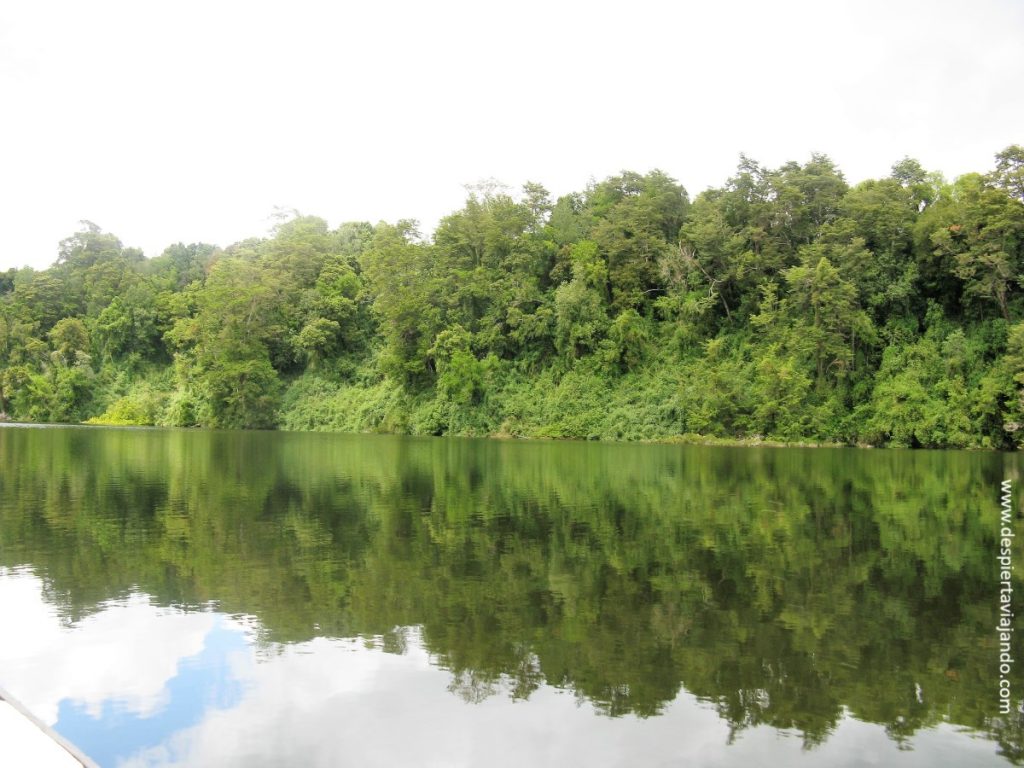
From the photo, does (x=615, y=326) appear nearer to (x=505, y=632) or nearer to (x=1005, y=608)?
(x=1005, y=608)

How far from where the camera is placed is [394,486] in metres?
20.3

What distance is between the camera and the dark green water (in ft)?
18.4

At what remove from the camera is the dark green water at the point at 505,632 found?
5605 millimetres

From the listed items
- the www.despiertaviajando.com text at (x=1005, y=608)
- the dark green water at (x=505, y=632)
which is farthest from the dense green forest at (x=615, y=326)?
the dark green water at (x=505, y=632)

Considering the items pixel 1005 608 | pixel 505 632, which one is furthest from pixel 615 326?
pixel 505 632

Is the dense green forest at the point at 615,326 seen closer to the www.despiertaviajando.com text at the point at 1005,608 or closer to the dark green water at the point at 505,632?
the www.despiertaviajando.com text at the point at 1005,608

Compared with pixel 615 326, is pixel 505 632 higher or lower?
lower

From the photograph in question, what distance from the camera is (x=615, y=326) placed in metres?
51.6

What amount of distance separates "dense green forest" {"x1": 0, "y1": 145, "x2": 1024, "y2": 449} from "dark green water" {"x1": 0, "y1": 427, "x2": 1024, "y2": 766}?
30.1 m

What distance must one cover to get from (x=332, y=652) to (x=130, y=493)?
1296 cm

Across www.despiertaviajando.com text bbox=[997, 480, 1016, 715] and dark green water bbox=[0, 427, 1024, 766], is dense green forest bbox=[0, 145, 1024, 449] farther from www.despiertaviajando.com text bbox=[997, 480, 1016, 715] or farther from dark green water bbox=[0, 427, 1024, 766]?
dark green water bbox=[0, 427, 1024, 766]

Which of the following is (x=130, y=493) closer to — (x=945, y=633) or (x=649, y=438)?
(x=945, y=633)

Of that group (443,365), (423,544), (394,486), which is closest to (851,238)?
(443,365)

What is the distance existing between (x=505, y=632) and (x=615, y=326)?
44.9 meters
